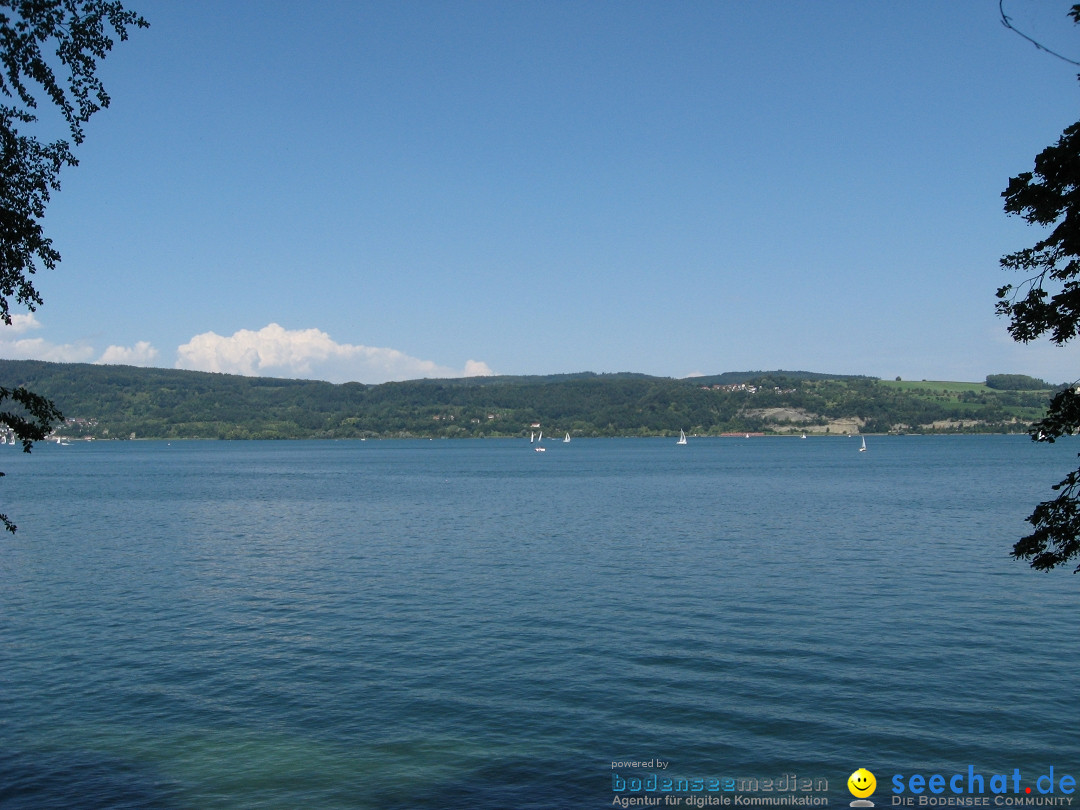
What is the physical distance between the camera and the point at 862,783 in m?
17.5

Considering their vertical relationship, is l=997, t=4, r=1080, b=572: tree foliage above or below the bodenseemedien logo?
above

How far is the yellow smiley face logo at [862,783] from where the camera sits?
1714 centimetres

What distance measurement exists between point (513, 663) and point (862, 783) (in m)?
11.1

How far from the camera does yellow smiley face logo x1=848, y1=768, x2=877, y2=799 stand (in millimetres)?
17141

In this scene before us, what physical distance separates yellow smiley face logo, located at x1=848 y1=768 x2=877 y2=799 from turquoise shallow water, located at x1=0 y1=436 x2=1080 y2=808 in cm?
19

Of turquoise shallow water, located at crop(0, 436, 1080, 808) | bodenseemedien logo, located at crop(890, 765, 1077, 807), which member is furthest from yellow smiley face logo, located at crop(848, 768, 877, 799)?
bodenseemedien logo, located at crop(890, 765, 1077, 807)

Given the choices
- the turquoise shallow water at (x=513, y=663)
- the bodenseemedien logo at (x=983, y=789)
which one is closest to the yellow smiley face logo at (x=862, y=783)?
the turquoise shallow water at (x=513, y=663)

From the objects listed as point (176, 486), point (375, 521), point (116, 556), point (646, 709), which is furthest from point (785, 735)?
point (176, 486)

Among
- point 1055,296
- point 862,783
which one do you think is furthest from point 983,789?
point 1055,296

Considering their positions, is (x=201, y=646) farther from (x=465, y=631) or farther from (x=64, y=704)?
(x=465, y=631)

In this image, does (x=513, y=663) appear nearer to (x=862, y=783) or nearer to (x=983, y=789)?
(x=862, y=783)

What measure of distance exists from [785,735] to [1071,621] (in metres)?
16.7

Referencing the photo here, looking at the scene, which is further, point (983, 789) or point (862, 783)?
point (862, 783)

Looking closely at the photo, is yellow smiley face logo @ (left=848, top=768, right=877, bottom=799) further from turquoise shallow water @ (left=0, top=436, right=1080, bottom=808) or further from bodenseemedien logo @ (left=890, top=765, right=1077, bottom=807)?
bodenseemedien logo @ (left=890, top=765, right=1077, bottom=807)
